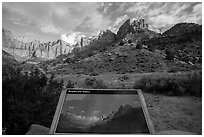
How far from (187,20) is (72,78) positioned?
151 centimetres

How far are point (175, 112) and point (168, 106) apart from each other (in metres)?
0.13

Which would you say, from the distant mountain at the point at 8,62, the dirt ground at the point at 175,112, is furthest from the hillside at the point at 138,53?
the dirt ground at the point at 175,112

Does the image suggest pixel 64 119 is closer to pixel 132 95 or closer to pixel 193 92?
pixel 132 95

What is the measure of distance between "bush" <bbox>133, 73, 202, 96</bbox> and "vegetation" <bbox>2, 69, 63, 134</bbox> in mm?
998

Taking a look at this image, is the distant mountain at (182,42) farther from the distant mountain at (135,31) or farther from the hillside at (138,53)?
the distant mountain at (135,31)

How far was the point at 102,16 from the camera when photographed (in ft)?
7.91

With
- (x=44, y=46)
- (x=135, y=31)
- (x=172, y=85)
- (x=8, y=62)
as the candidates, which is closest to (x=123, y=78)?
(x=172, y=85)

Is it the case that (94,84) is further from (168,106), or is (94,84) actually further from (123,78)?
(168,106)

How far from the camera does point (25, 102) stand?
1665mm

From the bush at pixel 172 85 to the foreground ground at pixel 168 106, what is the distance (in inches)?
2.5

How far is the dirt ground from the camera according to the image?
5.67ft

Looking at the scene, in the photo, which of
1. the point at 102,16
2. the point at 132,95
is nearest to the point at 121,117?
the point at 132,95

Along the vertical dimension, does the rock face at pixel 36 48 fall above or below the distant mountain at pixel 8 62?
above

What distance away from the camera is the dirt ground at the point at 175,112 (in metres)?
1.73
